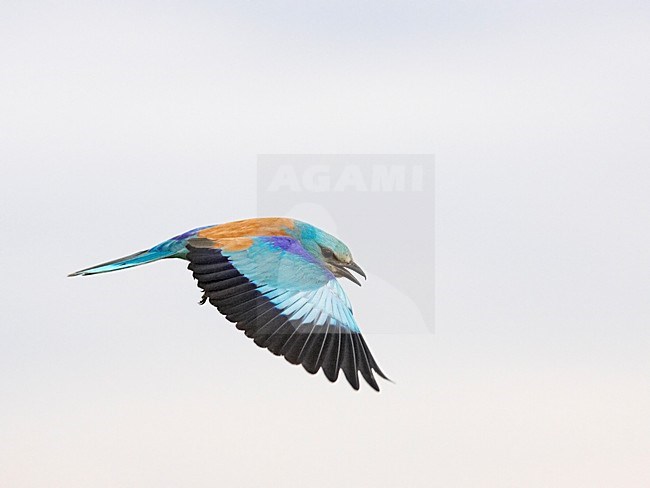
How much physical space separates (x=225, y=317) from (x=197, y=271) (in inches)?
18.6

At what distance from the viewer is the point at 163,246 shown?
7.00m

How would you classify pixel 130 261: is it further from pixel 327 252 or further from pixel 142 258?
pixel 327 252

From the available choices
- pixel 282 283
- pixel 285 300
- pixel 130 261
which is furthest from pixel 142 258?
pixel 285 300

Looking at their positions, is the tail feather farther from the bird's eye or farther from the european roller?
the bird's eye

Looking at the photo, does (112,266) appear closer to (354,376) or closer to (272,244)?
(272,244)

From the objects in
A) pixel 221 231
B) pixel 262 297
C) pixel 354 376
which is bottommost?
pixel 354 376

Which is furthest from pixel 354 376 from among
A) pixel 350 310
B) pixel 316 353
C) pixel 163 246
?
pixel 163 246

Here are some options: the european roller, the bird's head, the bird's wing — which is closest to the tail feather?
the european roller

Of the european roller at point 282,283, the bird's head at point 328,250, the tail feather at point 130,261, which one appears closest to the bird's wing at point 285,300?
the european roller at point 282,283

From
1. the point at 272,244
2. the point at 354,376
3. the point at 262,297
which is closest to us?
the point at 354,376

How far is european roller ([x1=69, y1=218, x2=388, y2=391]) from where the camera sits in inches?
231

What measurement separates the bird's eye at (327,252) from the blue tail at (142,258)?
2.99 feet

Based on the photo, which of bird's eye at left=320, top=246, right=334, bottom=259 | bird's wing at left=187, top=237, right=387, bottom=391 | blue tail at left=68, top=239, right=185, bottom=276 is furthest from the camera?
bird's eye at left=320, top=246, right=334, bottom=259

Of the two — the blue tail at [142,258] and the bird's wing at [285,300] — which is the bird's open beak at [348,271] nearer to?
the bird's wing at [285,300]
